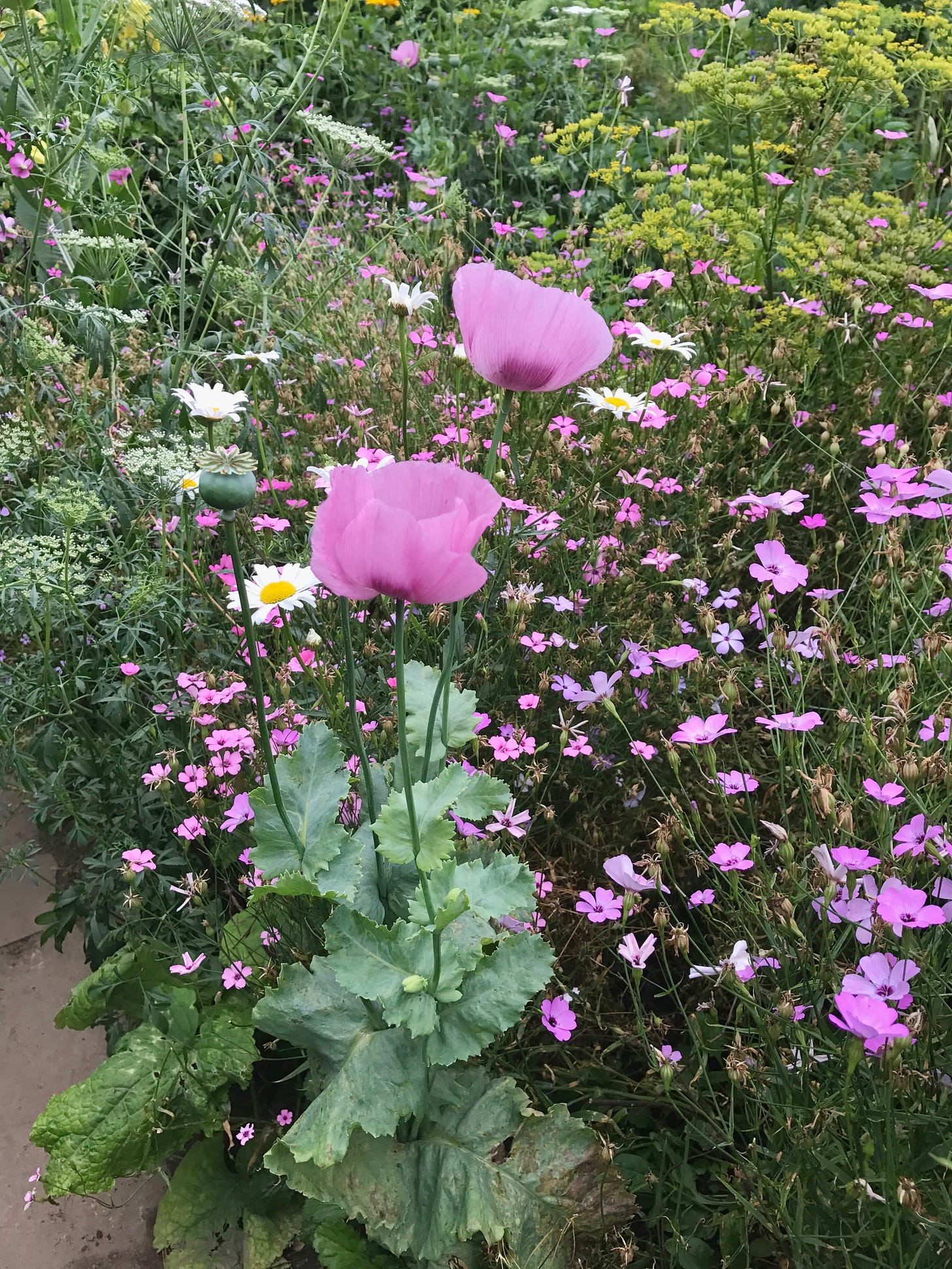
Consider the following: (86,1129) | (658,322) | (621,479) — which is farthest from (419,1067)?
(658,322)

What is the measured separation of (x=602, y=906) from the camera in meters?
1.40

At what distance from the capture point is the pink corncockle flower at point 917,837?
1.08m

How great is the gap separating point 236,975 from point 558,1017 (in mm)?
468

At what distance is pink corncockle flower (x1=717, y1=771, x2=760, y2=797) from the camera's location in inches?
49.4

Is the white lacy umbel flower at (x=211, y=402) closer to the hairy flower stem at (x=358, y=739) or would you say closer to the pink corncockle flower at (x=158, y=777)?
the hairy flower stem at (x=358, y=739)

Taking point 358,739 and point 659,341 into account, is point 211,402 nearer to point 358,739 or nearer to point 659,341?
point 358,739

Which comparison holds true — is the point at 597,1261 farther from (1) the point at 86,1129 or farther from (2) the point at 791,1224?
(1) the point at 86,1129

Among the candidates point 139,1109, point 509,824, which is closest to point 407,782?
point 509,824

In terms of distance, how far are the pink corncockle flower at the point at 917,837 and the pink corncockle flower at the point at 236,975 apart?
90cm

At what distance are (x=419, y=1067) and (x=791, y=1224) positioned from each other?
1.47 feet

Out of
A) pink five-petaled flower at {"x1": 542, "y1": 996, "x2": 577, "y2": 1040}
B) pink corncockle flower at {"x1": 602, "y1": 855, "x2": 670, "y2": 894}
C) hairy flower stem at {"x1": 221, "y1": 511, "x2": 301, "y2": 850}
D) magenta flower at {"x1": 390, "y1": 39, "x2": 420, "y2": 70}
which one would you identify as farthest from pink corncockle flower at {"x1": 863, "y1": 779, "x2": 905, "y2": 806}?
magenta flower at {"x1": 390, "y1": 39, "x2": 420, "y2": 70}

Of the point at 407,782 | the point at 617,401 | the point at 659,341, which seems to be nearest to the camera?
the point at 407,782

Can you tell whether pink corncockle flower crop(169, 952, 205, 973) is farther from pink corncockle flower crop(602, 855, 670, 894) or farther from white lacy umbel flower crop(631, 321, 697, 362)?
white lacy umbel flower crop(631, 321, 697, 362)

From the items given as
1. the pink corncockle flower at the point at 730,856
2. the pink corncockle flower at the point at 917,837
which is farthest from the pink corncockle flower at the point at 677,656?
the pink corncockle flower at the point at 917,837
